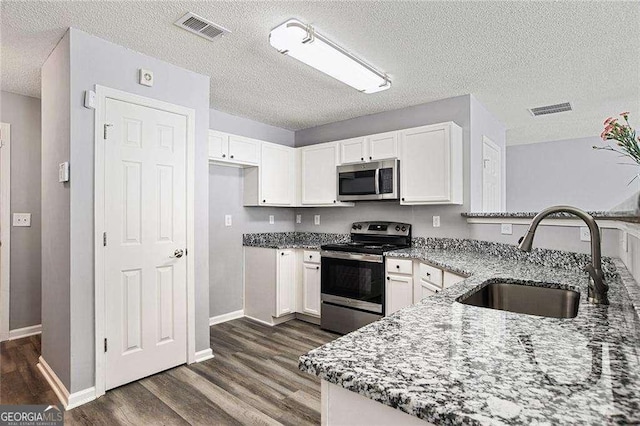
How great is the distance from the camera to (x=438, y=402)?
612 mm

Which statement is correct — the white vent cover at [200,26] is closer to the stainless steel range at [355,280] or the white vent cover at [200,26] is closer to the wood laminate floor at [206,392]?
the stainless steel range at [355,280]

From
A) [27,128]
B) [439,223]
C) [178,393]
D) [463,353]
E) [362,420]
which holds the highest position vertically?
[27,128]

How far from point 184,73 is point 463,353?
2.88m

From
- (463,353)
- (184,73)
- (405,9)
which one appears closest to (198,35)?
(184,73)

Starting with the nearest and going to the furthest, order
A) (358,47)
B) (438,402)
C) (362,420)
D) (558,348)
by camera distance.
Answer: (438,402)
(362,420)
(558,348)
(358,47)

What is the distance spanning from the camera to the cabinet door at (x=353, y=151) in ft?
12.7

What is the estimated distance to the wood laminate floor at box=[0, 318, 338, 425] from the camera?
2.09 m

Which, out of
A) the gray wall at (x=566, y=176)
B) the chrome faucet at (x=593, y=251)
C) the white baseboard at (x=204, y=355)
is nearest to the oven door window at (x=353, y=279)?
the white baseboard at (x=204, y=355)

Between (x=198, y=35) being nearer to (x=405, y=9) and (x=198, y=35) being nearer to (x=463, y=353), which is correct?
(x=405, y=9)

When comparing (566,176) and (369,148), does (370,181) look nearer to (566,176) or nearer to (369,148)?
(369,148)

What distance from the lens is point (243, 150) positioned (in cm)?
392

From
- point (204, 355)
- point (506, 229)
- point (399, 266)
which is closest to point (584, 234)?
point (506, 229)

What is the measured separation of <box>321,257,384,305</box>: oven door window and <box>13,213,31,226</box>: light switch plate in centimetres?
304

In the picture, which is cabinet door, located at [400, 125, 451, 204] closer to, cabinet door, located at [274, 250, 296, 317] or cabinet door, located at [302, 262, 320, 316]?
cabinet door, located at [302, 262, 320, 316]
